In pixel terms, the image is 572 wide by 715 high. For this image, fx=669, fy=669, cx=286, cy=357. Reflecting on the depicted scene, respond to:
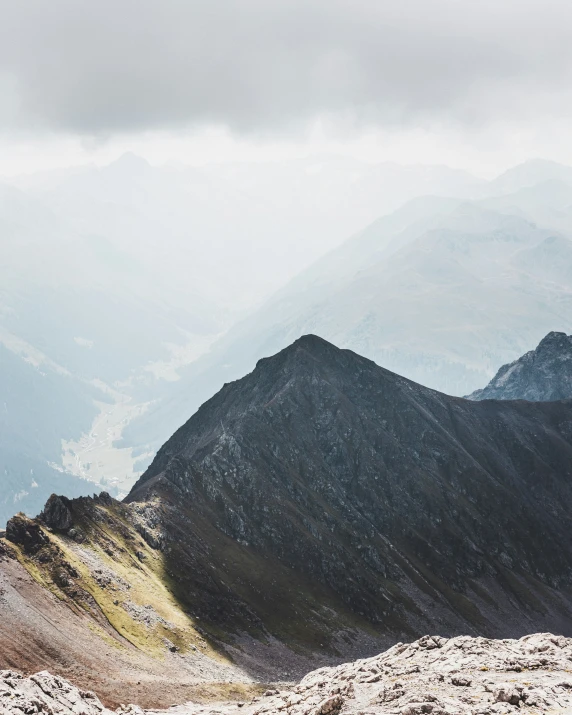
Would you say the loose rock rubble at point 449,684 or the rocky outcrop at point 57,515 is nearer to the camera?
the loose rock rubble at point 449,684

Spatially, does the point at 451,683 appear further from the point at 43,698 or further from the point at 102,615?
the point at 102,615

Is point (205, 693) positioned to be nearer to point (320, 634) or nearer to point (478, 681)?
point (478, 681)

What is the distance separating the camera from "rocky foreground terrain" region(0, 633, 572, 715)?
170ft

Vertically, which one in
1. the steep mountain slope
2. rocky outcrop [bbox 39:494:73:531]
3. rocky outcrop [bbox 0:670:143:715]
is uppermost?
rocky outcrop [bbox 39:494:73:531]

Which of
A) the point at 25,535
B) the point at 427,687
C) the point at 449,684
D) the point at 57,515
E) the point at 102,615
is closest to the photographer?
the point at 427,687

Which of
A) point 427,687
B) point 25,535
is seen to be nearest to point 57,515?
point 25,535

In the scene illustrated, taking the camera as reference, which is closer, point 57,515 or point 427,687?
point 427,687

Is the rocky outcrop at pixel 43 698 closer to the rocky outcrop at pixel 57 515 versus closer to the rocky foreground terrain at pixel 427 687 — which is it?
the rocky foreground terrain at pixel 427 687

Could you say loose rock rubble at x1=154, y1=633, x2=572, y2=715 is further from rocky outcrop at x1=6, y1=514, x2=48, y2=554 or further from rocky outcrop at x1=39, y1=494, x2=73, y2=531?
rocky outcrop at x1=39, y1=494, x2=73, y2=531

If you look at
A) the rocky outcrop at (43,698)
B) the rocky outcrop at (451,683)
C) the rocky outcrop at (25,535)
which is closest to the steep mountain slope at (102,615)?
the rocky outcrop at (25,535)

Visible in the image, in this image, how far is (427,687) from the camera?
2347 inches

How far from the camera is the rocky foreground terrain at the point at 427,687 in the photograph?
51.8 meters

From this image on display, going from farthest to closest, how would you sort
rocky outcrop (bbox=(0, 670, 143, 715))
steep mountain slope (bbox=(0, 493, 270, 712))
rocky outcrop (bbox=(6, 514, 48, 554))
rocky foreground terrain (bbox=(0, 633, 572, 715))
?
rocky outcrop (bbox=(6, 514, 48, 554))
steep mountain slope (bbox=(0, 493, 270, 712))
rocky outcrop (bbox=(0, 670, 143, 715))
rocky foreground terrain (bbox=(0, 633, 572, 715))

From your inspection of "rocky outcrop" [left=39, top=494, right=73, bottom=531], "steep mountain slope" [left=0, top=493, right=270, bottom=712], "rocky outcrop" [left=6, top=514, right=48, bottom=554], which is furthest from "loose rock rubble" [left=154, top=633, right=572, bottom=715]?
"rocky outcrop" [left=39, top=494, right=73, bottom=531]
